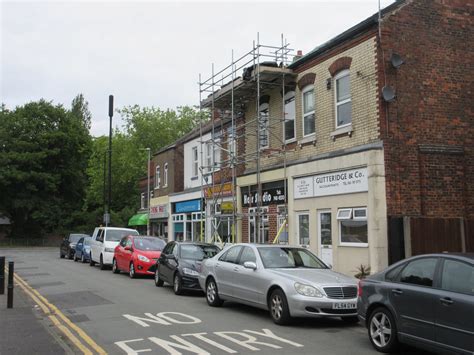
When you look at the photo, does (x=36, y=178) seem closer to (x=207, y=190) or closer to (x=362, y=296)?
(x=207, y=190)

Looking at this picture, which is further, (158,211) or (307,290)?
(158,211)

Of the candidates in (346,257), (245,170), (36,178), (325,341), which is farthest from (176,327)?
(36,178)

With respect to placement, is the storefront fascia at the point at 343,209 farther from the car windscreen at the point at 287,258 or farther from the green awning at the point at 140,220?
the green awning at the point at 140,220

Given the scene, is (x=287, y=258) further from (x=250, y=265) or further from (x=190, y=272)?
(x=190, y=272)

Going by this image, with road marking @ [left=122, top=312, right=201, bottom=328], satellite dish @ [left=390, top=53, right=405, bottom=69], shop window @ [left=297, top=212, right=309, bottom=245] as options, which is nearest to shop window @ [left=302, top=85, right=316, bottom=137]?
shop window @ [left=297, top=212, right=309, bottom=245]

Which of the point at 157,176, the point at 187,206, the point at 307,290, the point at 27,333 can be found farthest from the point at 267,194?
the point at 157,176

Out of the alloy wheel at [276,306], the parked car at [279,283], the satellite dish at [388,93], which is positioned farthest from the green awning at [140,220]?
the alloy wheel at [276,306]

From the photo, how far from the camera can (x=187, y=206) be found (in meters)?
29.9

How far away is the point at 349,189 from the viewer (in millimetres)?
15703

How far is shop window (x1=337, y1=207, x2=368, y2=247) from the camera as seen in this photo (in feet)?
50.0

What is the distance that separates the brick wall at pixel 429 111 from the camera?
14969 mm

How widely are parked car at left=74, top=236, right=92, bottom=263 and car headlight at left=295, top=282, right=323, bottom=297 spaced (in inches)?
759

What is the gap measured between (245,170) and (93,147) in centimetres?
4241

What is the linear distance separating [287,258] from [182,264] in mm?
4082
